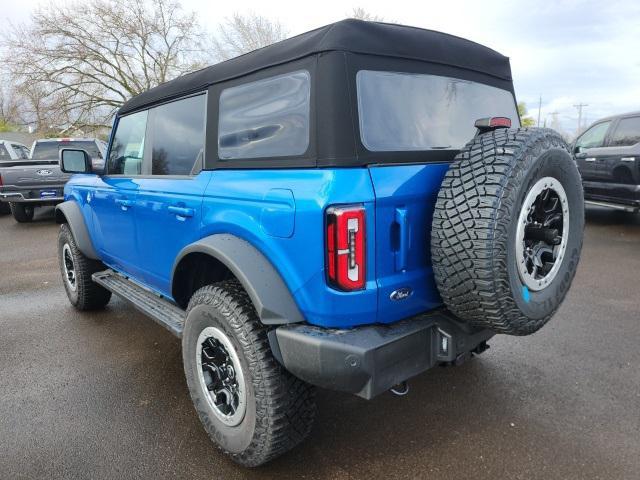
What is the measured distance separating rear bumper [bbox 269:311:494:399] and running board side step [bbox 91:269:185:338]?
999 millimetres

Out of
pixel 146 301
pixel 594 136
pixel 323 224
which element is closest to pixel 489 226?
pixel 323 224

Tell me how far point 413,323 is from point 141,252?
2032 mm

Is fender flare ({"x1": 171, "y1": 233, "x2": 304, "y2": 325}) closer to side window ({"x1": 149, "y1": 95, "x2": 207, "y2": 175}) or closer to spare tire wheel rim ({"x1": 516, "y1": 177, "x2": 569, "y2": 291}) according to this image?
side window ({"x1": 149, "y1": 95, "x2": 207, "y2": 175})

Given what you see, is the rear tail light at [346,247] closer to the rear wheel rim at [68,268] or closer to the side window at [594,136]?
the rear wheel rim at [68,268]

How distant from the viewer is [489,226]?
1814 millimetres

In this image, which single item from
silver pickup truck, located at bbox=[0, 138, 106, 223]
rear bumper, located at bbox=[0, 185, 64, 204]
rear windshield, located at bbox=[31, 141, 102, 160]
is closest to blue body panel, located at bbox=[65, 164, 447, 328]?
silver pickup truck, located at bbox=[0, 138, 106, 223]

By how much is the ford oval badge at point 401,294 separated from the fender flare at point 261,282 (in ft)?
1.34

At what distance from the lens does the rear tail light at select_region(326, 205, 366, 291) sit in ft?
6.01

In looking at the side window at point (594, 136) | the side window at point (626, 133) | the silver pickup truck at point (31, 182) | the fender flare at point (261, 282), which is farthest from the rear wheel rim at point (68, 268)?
the side window at point (594, 136)

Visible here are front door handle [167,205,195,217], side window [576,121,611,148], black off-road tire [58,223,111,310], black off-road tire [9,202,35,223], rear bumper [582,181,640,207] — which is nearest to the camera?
front door handle [167,205,195,217]

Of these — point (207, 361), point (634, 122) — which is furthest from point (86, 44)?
Result: point (207, 361)

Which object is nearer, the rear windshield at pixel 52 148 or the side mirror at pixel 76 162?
the side mirror at pixel 76 162

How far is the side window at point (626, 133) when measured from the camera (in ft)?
24.3

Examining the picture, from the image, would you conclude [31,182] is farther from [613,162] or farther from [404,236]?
[613,162]
